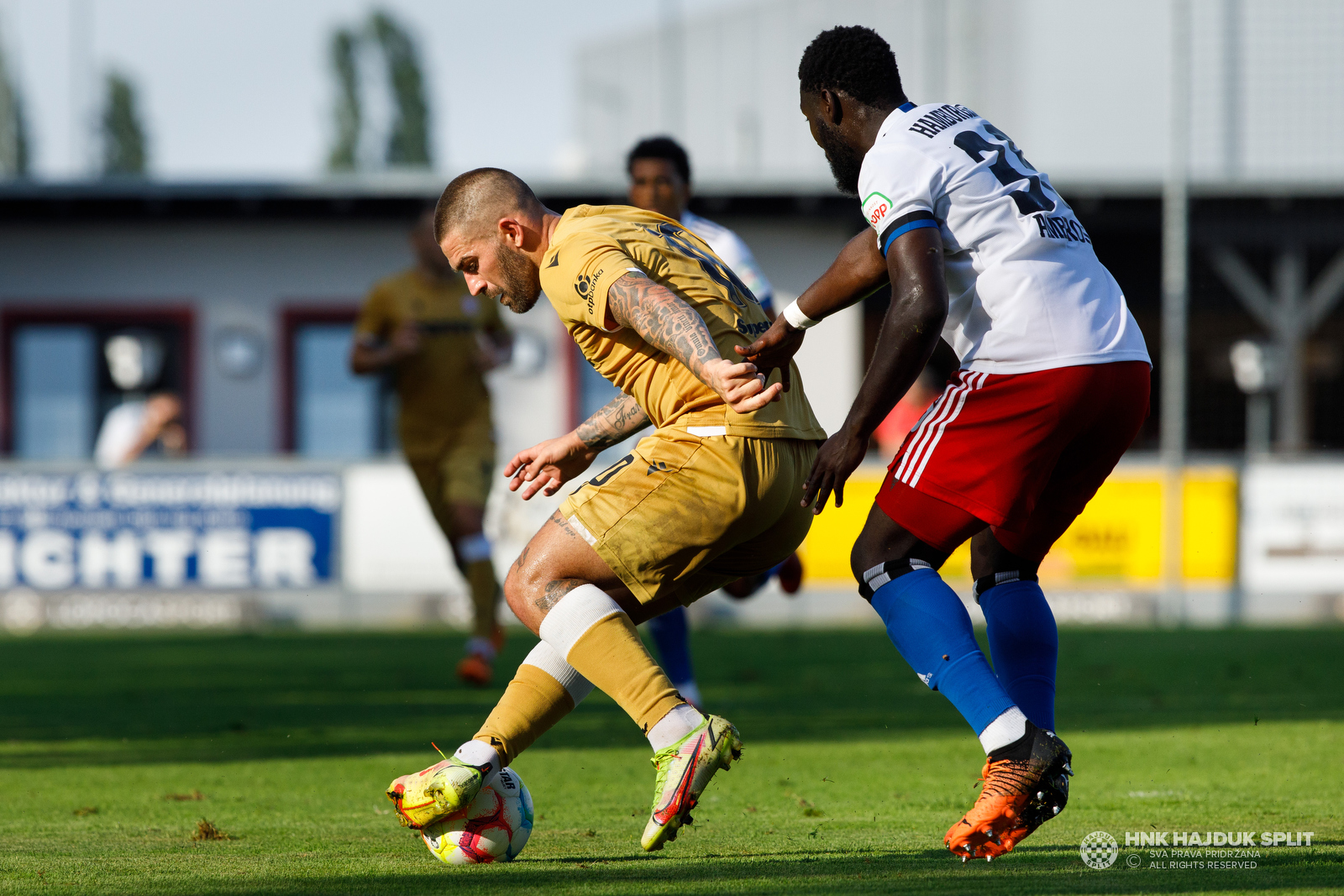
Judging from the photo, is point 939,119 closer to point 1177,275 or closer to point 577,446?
point 577,446

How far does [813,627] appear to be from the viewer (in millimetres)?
13320

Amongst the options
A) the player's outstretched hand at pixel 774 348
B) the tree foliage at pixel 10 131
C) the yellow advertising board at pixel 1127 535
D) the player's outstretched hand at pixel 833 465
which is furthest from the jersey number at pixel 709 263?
the tree foliage at pixel 10 131

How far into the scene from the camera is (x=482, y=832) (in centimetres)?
371

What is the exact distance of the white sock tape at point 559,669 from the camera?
12.4ft

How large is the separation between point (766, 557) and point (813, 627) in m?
9.54

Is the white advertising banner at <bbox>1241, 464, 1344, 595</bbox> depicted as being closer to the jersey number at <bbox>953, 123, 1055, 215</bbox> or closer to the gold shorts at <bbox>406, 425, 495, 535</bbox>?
the gold shorts at <bbox>406, 425, 495, 535</bbox>

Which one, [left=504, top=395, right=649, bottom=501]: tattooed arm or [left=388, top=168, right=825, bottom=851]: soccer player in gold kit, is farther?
[left=504, top=395, right=649, bottom=501]: tattooed arm

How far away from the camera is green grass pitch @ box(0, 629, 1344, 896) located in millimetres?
3486

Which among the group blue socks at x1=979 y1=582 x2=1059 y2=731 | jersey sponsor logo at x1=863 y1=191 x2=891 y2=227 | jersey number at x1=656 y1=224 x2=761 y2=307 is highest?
jersey sponsor logo at x1=863 y1=191 x2=891 y2=227

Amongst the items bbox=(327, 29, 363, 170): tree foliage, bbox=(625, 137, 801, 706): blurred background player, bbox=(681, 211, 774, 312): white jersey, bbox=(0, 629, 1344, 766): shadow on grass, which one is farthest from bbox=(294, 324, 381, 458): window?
bbox=(327, 29, 363, 170): tree foliage

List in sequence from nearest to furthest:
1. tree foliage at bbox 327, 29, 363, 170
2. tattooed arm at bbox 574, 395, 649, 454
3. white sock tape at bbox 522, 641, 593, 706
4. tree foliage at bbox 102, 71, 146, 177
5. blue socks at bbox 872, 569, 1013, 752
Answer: blue socks at bbox 872, 569, 1013, 752
white sock tape at bbox 522, 641, 593, 706
tattooed arm at bbox 574, 395, 649, 454
tree foliage at bbox 102, 71, 146, 177
tree foliage at bbox 327, 29, 363, 170

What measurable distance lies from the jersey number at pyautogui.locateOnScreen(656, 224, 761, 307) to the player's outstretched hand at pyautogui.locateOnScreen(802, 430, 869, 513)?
0.52 meters

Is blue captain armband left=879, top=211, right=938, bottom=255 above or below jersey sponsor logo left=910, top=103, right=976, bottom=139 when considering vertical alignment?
below

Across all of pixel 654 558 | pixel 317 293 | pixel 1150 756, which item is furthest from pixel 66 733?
pixel 317 293
